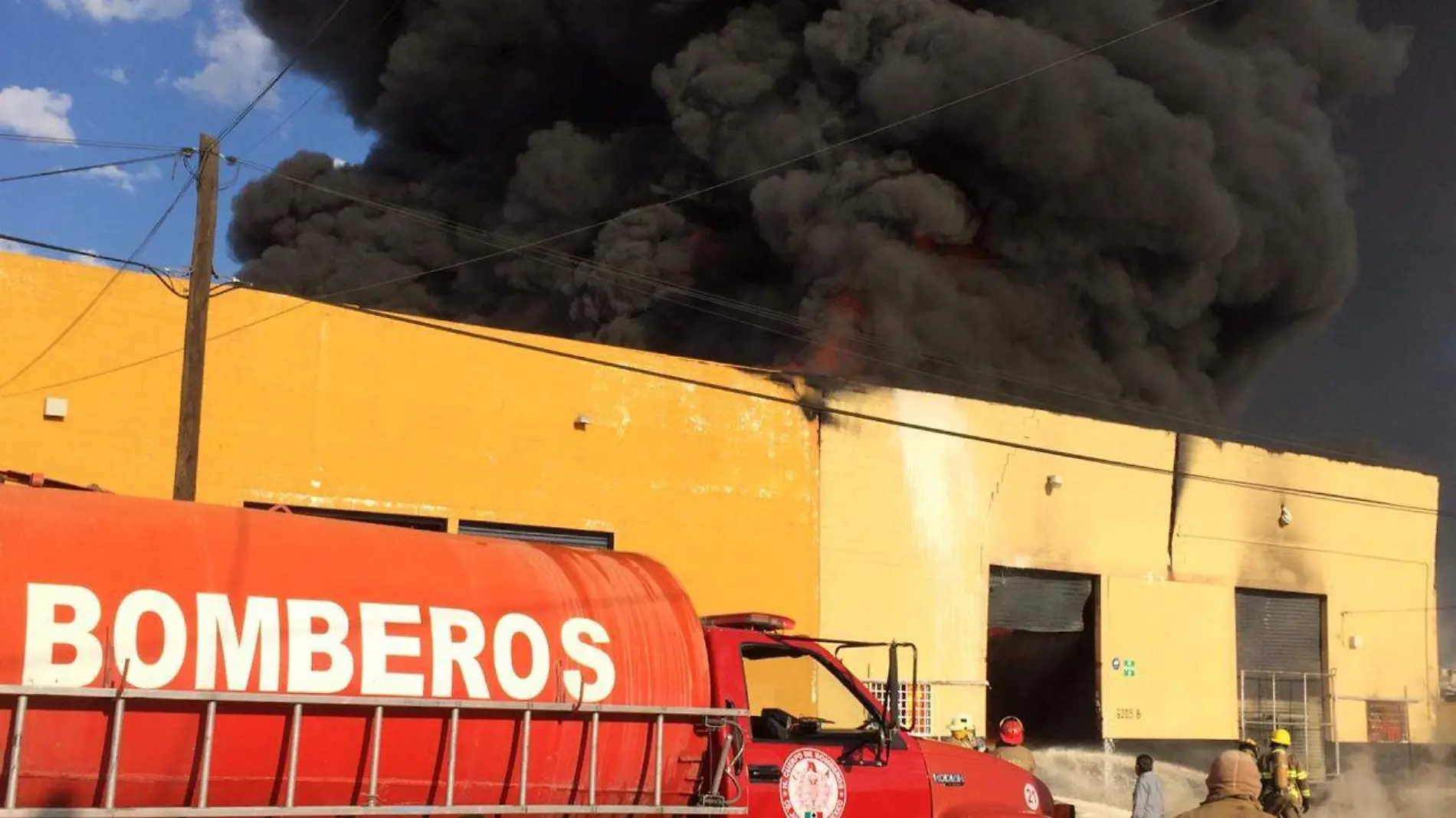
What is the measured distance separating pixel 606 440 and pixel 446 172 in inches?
1127

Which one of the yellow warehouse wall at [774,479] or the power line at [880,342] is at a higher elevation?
the power line at [880,342]

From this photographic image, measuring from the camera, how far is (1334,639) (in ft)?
75.4

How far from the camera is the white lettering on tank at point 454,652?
19.7 feet

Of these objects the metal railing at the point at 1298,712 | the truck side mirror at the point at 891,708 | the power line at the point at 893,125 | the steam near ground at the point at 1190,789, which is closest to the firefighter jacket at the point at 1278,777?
the truck side mirror at the point at 891,708

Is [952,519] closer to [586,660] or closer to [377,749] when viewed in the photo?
[586,660]

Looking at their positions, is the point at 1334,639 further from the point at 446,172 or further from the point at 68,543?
the point at 446,172

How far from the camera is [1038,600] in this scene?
19.5m

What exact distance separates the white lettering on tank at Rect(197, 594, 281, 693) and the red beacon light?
7.87 feet

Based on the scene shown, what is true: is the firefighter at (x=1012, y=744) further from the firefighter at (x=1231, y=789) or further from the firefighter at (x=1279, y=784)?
the firefighter at (x=1231, y=789)

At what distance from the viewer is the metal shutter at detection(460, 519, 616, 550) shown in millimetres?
15070

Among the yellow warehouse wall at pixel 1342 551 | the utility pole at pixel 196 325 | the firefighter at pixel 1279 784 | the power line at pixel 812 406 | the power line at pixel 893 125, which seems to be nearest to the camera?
the firefighter at pixel 1279 784

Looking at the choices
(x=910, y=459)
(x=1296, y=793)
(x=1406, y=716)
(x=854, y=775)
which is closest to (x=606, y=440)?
(x=910, y=459)

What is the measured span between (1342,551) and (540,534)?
47.5 feet

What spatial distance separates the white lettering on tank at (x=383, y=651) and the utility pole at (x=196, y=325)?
6618 millimetres
